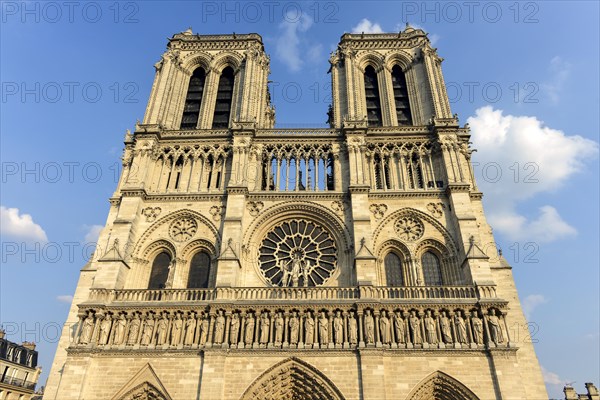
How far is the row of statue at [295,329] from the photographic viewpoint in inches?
609

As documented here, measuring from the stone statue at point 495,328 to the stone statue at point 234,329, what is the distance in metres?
9.45

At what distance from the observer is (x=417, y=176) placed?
21.2 m

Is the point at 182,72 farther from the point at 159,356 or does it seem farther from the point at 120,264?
the point at 159,356

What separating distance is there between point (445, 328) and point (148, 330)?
37.1ft

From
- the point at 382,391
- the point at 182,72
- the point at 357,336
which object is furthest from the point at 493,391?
the point at 182,72

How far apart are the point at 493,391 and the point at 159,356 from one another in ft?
39.2

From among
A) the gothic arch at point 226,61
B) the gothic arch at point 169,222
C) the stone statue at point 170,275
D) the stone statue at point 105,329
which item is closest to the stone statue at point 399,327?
the gothic arch at point 169,222

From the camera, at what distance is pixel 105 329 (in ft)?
52.7

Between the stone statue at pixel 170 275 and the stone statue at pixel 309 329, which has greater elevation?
the stone statue at pixel 170 275

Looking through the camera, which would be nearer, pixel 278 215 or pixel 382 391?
pixel 382 391

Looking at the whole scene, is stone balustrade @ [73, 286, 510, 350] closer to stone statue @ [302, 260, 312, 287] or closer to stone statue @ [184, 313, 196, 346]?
stone statue @ [184, 313, 196, 346]

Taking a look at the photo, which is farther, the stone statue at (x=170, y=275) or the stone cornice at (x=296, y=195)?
the stone cornice at (x=296, y=195)

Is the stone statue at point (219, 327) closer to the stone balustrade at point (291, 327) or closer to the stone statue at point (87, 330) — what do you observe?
the stone balustrade at point (291, 327)

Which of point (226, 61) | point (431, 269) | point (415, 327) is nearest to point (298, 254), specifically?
point (431, 269)
